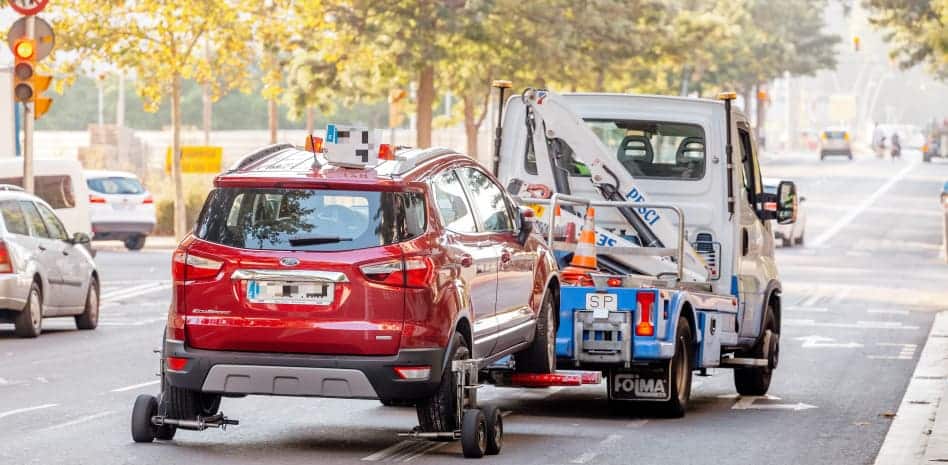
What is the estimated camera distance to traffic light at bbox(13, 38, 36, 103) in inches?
1008

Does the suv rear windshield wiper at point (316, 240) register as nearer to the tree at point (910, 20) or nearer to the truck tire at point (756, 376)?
the truck tire at point (756, 376)

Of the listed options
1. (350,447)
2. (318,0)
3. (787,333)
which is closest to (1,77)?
(318,0)

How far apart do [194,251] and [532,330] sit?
9.13ft

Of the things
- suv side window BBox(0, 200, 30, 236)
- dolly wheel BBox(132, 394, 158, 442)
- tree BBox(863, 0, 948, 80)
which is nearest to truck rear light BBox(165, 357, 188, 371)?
dolly wheel BBox(132, 394, 158, 442)

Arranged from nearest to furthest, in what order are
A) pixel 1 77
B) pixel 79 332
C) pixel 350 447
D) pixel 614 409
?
1. pixel 350 447
2. pixel 614 409
3. pixel 79 332
4. pixel 1 77

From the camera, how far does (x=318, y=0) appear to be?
43375 millimetres

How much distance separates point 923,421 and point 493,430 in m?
4.46

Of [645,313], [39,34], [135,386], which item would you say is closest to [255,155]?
A: [645,313]

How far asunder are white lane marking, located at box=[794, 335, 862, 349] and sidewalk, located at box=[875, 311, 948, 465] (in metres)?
1.22

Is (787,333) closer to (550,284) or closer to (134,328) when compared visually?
(134,328)

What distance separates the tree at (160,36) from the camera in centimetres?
4334

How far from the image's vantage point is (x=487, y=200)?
Result: 41.9 ft

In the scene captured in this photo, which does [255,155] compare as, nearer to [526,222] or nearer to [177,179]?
[526,222]

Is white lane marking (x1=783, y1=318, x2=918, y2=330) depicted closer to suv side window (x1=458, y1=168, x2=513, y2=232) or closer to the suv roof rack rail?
suv side window (x1=458, y1=168, x2=513, y2=232)
